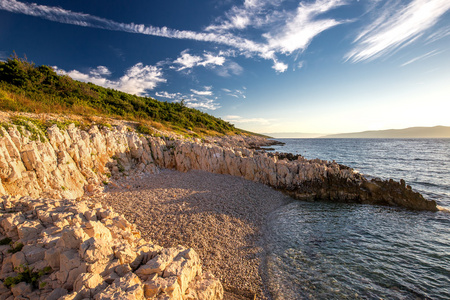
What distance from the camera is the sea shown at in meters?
7.75

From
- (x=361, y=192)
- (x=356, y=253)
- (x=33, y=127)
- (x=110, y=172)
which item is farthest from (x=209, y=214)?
(x=361, y=192)

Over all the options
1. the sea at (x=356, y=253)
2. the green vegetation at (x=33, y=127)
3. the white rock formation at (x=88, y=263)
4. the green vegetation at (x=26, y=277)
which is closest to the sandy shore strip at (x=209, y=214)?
the sea at (x=356, y=253)

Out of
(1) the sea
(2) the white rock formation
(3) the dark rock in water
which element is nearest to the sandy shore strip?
(1) the sea

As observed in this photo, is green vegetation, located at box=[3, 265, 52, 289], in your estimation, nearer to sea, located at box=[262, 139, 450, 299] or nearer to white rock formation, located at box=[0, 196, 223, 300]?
white rock formation, located at box=[0, 196, 223, 300]

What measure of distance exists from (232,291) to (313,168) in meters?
15.7

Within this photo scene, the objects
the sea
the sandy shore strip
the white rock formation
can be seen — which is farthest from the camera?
the sandy shore strip

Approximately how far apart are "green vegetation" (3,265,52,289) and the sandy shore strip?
512 centimetres

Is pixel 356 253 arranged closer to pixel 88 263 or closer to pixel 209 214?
pixel 209 214

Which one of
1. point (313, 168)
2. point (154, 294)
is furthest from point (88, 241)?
point (313, 168)

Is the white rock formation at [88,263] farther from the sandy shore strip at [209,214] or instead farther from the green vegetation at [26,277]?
the sandy shore strip at [209,214]

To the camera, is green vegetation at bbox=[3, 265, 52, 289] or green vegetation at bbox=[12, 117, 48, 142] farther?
green vegetation at bbox=[12, 117, 48, 142]

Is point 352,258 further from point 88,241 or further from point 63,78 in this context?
point 63,78

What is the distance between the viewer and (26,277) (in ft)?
15.8

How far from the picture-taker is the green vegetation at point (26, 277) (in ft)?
15.2
